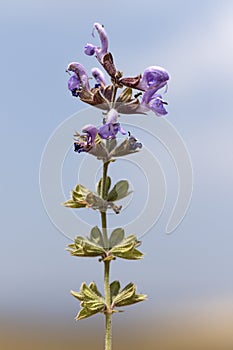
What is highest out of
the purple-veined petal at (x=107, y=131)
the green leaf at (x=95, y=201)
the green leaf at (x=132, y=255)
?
the purple-veined petal at (x=107, y=131)

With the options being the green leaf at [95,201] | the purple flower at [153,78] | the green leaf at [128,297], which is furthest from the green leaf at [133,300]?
the purple flower at [153,78]

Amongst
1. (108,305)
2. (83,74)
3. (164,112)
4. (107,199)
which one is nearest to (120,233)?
(107,199)

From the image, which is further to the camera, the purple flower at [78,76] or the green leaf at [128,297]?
the purple flower at [78,76]

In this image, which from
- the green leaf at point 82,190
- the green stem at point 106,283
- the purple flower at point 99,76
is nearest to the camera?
the green stem at point 106,283

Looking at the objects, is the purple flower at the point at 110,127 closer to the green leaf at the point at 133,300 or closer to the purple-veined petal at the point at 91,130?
the purple-veined petal at the point at 91,130

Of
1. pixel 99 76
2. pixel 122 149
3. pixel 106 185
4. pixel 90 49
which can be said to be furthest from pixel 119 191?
pixel 90 49

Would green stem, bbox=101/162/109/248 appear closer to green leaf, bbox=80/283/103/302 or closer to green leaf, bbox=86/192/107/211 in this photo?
green leaf, bbox=86/192/107/211

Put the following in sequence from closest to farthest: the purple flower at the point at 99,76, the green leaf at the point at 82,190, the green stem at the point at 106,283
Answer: the green stem at the point at 106,283 < the green leaf at the point at 82,190 < the purple flower at the point at 99,76

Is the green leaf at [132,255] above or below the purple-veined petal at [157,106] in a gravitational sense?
below
